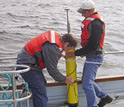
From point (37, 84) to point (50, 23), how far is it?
10.2 meters

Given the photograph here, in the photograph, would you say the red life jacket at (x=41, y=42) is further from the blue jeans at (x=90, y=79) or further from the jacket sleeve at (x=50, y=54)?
the blue jeans at (x=90, y=79)

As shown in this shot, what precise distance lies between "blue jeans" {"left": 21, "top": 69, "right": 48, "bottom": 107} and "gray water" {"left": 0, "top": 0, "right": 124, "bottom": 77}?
2.80m

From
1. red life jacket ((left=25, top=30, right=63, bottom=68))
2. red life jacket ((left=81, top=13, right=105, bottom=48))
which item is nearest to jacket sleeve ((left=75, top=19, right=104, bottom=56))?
red life jacket ((left=81, top=13, right=105, bottom=48))

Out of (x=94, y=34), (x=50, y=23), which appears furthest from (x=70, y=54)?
(x=50, y=23)

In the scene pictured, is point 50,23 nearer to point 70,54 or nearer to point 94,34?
point 70,54

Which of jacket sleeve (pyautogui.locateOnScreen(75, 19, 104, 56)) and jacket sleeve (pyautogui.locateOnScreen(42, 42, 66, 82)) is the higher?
jacket sleeve (pyautogui.locateOnScreen(75, 19, 104, 56))

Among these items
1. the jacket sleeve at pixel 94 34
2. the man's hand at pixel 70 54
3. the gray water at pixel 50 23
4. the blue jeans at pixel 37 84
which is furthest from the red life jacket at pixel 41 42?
the gray water at pixel 50 23

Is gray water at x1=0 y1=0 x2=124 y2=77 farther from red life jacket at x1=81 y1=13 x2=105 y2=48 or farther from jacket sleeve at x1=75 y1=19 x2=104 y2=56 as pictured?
jacket sleeve at x1=75 y1=19 x2=104 y2=56

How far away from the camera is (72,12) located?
15539 mm

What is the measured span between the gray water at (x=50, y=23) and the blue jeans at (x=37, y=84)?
2795 millimetres

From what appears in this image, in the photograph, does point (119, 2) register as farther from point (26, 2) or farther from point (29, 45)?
point (29, 45)

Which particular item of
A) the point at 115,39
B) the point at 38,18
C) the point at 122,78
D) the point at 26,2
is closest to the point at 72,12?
the point at 38,18

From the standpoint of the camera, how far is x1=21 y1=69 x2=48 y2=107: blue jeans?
118 inches

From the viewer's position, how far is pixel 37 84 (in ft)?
9.85
